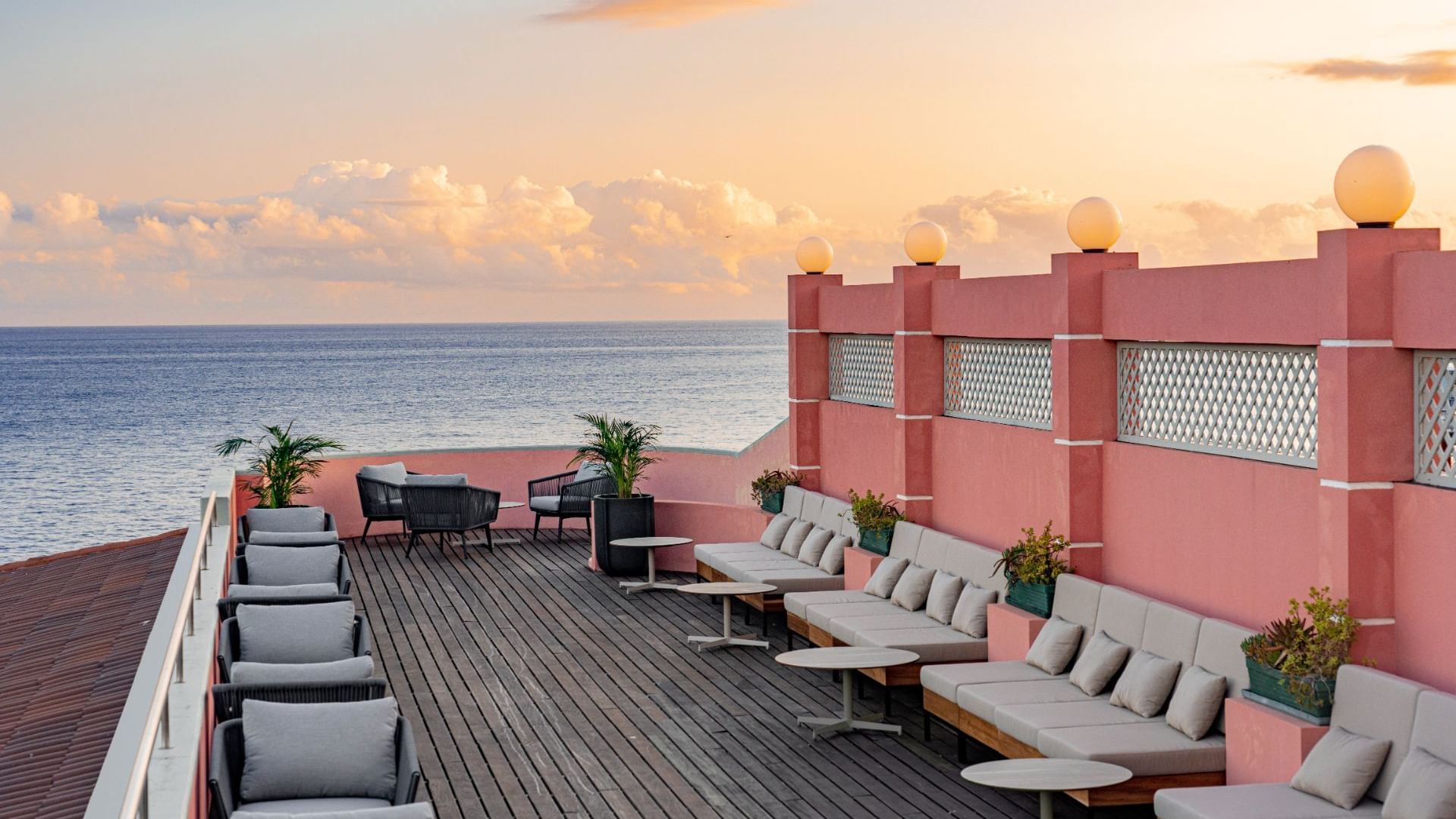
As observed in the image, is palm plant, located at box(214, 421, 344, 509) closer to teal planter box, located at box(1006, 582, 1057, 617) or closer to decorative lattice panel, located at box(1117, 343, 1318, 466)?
teal planter box, located at box(1006, 582, 1057, 617)

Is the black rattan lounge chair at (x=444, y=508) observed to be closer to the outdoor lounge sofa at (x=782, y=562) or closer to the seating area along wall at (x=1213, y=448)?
the outdoor lounge sofa at (x=782, y=562)

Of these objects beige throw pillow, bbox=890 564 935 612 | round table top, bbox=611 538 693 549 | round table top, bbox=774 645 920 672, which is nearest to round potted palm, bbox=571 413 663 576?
round table top, bbox=611 538 693 549

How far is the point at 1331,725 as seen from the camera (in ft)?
18.6

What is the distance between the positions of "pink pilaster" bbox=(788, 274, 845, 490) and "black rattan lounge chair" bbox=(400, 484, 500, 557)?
3.42 m

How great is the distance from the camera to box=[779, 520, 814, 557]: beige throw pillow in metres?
11.4

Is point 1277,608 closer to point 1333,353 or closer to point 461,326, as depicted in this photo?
point 1333,353

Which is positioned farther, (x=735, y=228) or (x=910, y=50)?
(x=735, y=228)

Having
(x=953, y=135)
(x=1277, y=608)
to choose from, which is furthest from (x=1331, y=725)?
(x=953, y=135)

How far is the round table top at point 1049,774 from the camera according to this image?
5.73 meters

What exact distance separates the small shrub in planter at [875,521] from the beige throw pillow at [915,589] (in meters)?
0.81

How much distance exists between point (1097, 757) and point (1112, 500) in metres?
2.26

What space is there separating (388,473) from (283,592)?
6.42 metres

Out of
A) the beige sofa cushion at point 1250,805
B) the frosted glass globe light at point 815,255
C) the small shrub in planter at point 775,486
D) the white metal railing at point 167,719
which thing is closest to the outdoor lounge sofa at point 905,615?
the small shrub in planter at point 775,486

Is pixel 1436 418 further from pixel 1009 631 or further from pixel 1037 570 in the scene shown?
pixel 1009 631
